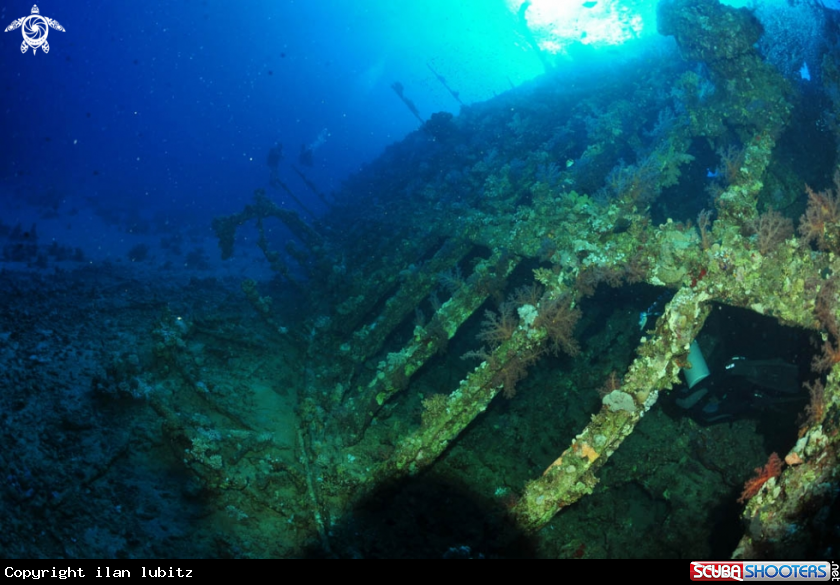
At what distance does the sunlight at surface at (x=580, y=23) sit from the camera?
1762 cm

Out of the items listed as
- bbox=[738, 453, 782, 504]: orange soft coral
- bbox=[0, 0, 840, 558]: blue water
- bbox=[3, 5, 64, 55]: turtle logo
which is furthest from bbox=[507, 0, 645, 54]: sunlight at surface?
bbox=[3, 5, 64, 55]: turtle logo

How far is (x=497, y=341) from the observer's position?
5871 mm

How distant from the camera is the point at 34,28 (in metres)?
78.1

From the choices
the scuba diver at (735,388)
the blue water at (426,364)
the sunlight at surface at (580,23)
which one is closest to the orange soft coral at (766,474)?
the blue water at (426,364)

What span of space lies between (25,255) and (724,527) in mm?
26620

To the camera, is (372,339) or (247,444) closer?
(247,444)

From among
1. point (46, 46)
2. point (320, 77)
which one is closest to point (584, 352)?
point (46, 46)

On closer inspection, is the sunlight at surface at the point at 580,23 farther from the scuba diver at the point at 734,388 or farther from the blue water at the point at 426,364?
the scuba diver at the point at 734,388

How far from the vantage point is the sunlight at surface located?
1762 centimetres

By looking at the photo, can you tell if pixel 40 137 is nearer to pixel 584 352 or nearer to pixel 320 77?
pixel 320 77

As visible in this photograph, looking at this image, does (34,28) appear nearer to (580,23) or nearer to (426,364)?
(580,23)

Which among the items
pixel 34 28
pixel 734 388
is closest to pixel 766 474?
pixel 734 388

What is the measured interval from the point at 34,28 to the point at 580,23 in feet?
376

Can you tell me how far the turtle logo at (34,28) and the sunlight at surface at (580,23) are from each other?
10565 centimetres
